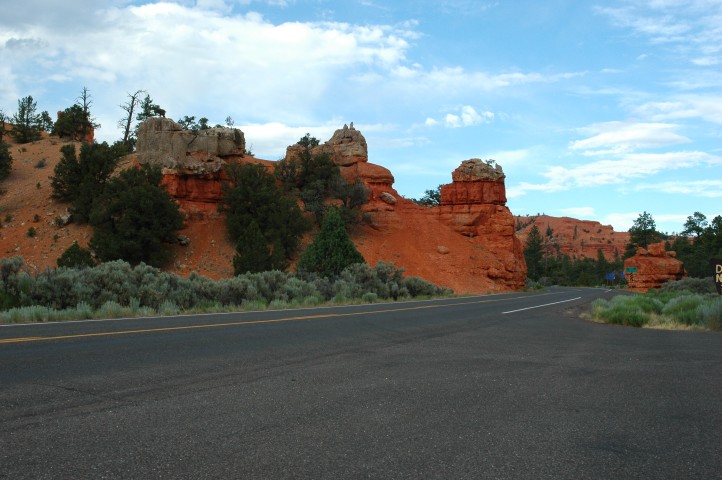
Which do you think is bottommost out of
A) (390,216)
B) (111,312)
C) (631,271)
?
(631,271)

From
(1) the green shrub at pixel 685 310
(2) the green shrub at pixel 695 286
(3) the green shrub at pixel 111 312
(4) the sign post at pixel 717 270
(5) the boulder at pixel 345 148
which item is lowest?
(2) the green shrub at pixel 695 286

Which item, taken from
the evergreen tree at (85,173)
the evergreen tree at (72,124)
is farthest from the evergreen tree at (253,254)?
the evergreen tree at (72,124)

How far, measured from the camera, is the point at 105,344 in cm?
812

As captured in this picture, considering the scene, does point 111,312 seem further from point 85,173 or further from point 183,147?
point 183,147

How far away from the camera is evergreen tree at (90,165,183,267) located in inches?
1521

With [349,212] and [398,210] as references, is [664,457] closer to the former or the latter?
[349,212]

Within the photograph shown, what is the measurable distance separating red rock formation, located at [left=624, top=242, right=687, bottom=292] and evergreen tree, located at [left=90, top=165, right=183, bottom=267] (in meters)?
47.1

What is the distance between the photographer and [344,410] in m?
4.89

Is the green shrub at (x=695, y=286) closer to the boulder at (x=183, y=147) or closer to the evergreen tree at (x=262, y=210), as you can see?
the evergreen tree at (x=262, y=210)

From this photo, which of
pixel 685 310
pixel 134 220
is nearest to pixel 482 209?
pixel 134 220

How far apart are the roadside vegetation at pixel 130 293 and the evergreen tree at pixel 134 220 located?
17.6 meters

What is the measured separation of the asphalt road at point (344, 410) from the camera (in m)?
3.60

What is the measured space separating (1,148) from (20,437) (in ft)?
184

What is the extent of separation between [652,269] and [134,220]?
50.7 m
